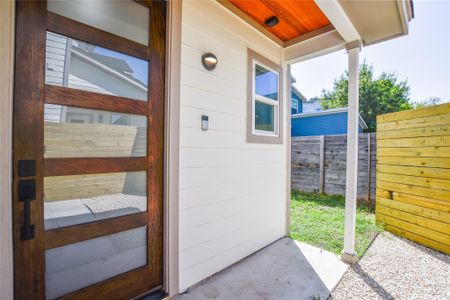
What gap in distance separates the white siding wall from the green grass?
0.80 meters

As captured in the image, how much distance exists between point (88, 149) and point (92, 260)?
783 mm

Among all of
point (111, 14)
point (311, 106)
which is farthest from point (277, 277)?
point (311, 106)

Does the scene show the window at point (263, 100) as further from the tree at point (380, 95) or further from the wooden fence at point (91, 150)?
the tree at point (380, 95)

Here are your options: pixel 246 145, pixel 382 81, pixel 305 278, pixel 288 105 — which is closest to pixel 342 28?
pixel 288 105

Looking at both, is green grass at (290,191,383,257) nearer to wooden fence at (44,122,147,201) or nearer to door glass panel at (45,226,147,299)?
door glass panel at (45,226,147,299)

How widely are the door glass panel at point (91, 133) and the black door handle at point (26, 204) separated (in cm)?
19

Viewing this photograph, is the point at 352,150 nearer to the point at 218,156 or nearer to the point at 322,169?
the point at 218,156

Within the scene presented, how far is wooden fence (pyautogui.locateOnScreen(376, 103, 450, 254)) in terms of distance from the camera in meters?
2.81

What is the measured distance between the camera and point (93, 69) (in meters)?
1.53

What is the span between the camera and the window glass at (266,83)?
9.75 feet

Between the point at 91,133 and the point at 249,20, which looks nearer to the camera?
the point at 91,133

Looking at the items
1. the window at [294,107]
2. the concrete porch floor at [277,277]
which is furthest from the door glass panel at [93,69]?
the window at [294,107]

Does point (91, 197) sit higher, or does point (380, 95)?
point (380, 95)

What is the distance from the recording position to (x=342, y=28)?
2.40m
